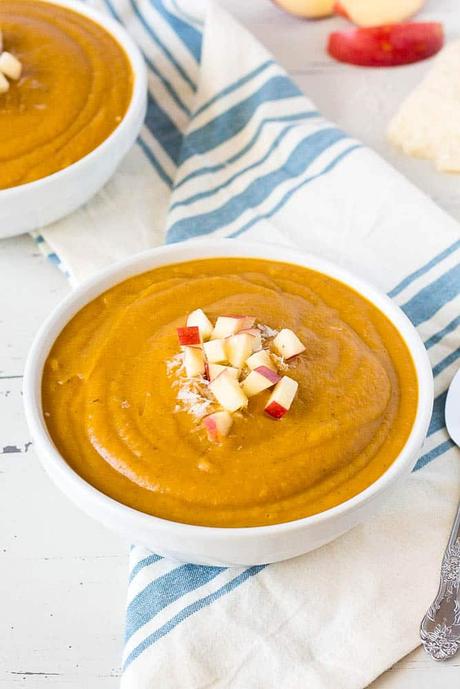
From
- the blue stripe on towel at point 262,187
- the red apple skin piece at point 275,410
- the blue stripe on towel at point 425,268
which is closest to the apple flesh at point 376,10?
the blue stripe on towel at point 262,187

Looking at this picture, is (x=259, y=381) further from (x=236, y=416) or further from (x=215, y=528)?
(x=215, y=528)

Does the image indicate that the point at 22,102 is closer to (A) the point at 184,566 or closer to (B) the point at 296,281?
(B) the point at 296,281

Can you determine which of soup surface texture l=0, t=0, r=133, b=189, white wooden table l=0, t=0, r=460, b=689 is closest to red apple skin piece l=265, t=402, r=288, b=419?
white wooden table l=0, t=0, r=460, b=689

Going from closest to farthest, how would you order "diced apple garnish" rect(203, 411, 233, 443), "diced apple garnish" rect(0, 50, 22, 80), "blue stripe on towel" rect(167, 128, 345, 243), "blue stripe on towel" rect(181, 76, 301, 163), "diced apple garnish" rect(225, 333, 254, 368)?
"diced apple garnish" rect(203, 411, 233, 443), "diced apple garnish" rect(225, 333, 254, 368), "diced apple garnish" rect(0, 50, 22, 80), "blue stripe on towel" rect(167, 128, 345, 243), "blue stripe on towel" rect(181, 76, 301, 163)

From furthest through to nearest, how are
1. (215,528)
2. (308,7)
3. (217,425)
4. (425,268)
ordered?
1. (308,7)
2. (425,268)
3. (217,425)
4. (215,528)

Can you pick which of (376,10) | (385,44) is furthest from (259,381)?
(376,10)

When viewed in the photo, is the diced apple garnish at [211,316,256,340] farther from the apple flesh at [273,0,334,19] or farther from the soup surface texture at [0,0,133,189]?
the apple flesh at [273,0,334,19]
